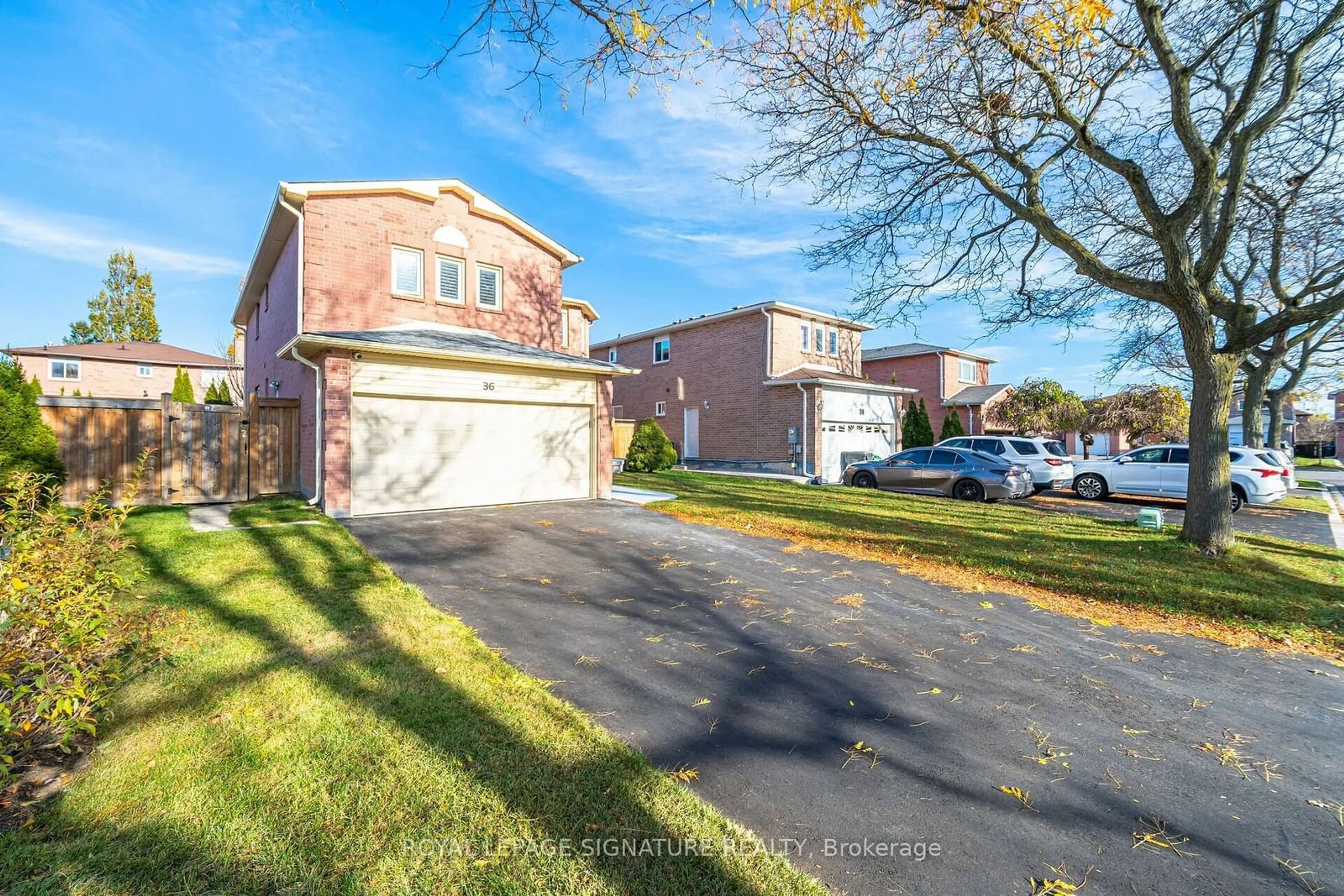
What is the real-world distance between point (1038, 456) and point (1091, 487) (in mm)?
1543

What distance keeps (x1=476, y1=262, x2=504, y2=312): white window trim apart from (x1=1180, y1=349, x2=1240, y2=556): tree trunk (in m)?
13.4

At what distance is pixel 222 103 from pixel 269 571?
7.76m

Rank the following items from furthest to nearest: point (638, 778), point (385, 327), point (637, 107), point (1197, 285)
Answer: point (385, 327) → point (1197, 285) → point (637, 107) → point (638, 778)

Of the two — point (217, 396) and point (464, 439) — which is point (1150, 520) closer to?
point (464, 439)

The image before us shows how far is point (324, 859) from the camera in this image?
223cm

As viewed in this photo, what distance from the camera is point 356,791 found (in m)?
2.63

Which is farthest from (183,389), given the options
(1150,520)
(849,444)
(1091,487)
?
(1091,487)

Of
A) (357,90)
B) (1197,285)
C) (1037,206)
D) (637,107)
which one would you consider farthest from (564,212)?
(1197,285)

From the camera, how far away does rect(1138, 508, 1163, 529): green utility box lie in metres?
10.4

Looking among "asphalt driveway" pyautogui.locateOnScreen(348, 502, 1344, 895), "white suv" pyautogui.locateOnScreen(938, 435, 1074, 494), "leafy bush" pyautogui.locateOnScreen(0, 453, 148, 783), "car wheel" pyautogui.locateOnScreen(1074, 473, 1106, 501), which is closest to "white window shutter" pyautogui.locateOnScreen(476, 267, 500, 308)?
"asphalt driveway" pyautogui.locateOnScreen(348, 502, 1344, 895)

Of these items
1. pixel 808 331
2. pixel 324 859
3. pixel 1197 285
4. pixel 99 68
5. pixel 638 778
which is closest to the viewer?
pixel 324 859

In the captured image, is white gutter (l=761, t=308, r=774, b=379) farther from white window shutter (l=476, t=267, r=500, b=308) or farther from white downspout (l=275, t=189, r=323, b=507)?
white downspout (l=275, t=189, r=323, b=507)

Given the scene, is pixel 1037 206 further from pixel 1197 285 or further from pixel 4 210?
pixel 4 210

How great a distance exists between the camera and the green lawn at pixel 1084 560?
5699mm
